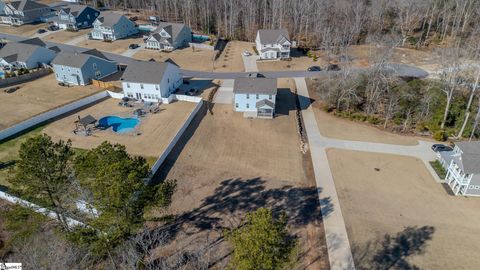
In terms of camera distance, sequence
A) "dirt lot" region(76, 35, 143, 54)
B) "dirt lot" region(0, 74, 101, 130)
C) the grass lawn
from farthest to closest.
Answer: "dirt lot" region(76, 35, 143, 54) < "dirt lot" region(0, 74, 101, 130) < the grass lawn

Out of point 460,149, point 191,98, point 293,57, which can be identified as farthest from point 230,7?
point 460,149

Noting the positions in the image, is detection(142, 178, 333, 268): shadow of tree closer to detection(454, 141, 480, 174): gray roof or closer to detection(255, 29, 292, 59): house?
detection(454, 141, 480, 174): gray roof

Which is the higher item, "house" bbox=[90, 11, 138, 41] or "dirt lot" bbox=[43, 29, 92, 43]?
"house" bbox=[90, 11, 138, 41]

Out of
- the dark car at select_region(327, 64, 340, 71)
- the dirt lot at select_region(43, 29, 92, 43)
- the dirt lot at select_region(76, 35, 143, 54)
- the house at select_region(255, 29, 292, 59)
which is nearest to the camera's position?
the dark car at select_region(327, 64, 340, 71)

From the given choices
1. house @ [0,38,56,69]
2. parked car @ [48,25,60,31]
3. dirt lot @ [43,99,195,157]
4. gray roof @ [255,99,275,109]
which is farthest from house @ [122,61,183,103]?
parked car @ [48,25,60,31]

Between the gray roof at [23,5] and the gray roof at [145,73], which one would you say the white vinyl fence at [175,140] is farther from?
the gray roof at [23,5]

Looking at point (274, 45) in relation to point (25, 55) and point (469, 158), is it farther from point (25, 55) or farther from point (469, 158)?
point (25, 55)

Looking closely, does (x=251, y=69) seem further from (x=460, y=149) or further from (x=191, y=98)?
(x=460, y=149)

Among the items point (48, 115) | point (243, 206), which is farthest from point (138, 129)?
point (243, 206)

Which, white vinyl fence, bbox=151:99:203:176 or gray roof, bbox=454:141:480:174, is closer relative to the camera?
gray roof, bbox=454:141:480:174
